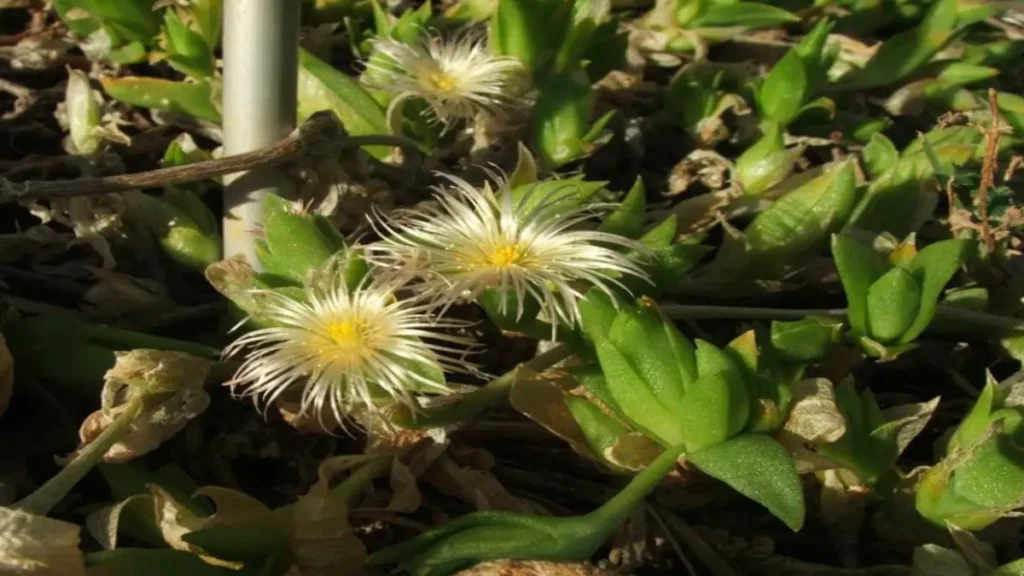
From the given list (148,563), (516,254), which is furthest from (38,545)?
(516,254)

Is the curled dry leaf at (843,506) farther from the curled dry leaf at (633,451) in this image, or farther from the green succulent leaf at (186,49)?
the green succulent leaf at (186,49)

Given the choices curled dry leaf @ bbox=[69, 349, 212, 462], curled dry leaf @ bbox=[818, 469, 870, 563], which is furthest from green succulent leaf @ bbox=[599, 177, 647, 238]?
curled dry leaf @ bbox=[69, 349, 212, 462]

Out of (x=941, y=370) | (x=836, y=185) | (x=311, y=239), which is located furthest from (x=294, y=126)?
(x=941, y=370)

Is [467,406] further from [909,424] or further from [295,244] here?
[909,424]

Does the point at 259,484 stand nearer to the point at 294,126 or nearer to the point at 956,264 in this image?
the point at 294,126

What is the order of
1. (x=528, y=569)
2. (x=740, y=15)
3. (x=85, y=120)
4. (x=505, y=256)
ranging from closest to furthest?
(x=528, y=569) → (x=505, y=256) → (x=85, y=120) → (x=740, y=15)

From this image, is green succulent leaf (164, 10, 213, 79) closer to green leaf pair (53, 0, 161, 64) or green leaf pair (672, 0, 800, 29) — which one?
green leaf pair (53, 0, 161, 64)
